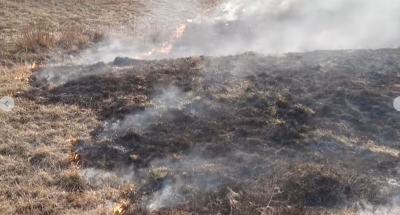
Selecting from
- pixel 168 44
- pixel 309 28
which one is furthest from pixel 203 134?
pixel 309 28

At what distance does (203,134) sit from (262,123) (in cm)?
160

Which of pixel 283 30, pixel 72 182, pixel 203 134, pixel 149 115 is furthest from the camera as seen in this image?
pixel 283 30

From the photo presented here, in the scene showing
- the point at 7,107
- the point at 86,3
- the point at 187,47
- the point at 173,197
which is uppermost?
the point at 86,3

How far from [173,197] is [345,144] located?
14.3 ft

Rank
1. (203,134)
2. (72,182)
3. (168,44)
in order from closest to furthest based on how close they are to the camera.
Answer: (72,182)
(203,134)
(168,44)

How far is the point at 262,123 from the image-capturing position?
10.9 metres

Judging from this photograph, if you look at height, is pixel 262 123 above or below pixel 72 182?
above

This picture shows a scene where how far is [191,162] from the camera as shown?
9.41 metres

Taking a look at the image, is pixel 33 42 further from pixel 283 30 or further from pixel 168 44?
pixel 283 30

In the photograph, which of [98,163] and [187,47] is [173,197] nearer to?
[98,163]

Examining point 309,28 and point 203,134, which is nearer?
point 203,134

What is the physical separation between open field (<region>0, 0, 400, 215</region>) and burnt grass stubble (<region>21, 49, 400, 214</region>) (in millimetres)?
36

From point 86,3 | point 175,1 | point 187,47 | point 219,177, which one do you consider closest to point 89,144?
point 219,177

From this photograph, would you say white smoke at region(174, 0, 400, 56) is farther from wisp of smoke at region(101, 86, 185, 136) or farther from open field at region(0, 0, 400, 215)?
wisp of smoke at region(101, 86, 185, 136)
